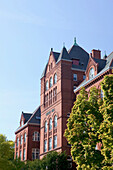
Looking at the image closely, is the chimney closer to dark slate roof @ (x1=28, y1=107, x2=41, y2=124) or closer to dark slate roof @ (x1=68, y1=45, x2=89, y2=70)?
dark slate roof @ (x1=68, y1=45, x2=89, y2=70)

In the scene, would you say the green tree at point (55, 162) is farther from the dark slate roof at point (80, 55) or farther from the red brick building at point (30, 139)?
the red brick building at point (30, 139)

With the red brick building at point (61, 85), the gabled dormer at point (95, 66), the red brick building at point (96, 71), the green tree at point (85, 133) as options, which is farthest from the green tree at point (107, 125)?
the gabled dormer at point (95, 66)

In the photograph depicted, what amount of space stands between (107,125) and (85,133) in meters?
4.47

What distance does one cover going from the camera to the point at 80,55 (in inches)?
2136

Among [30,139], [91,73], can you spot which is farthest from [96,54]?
[30,139]

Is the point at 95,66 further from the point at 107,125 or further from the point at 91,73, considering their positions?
the point at 107,125

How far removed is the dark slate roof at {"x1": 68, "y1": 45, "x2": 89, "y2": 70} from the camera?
171 ft

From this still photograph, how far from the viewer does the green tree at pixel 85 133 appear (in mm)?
25844

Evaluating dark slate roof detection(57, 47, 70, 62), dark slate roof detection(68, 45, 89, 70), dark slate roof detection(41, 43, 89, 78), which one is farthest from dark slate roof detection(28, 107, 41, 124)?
dark slate roof detection(57, 47, 70, 62)

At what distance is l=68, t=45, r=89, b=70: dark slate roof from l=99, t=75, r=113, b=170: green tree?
24.9 meters

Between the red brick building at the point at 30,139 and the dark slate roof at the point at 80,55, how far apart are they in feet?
57.5

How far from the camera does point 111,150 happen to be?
75.7 ft

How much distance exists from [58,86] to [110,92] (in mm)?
23726

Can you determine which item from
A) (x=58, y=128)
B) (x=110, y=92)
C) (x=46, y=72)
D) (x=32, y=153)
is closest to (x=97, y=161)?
(x=110, y=92)
